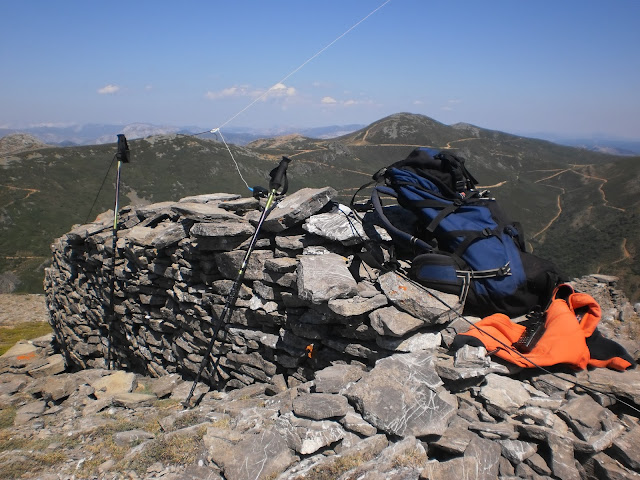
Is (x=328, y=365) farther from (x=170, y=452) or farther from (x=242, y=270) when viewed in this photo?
(x=170, y=452)

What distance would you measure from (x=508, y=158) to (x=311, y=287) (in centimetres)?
11551

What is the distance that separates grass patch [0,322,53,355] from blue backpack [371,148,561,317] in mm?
24027

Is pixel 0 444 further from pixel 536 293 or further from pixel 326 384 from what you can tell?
pixel 536 293

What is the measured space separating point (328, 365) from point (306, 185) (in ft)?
214

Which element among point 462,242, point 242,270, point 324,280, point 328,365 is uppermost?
point 462,242

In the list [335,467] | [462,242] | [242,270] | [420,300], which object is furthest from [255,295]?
[335,467]

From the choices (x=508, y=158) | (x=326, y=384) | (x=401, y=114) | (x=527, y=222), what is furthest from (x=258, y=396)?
(x=401, y=114)

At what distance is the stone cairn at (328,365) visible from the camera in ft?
12.1

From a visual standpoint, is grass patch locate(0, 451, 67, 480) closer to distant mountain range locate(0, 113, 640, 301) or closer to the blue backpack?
the blue backpack

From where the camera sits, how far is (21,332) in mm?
24734

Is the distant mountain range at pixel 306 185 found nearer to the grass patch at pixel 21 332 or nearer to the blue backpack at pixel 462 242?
the grass patch at pixel 21 332

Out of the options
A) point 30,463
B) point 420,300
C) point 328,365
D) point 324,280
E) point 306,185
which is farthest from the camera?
point 306,185

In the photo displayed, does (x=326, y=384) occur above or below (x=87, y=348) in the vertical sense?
above

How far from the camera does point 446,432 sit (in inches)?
155
